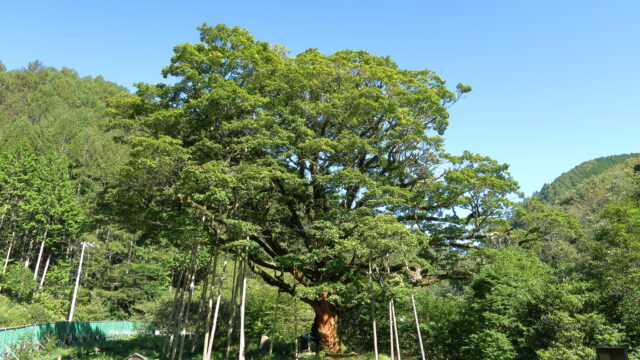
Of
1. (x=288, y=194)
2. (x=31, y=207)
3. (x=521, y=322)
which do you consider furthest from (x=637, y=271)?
(x=31, y=207)

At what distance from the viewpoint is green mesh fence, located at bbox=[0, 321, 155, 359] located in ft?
44.7

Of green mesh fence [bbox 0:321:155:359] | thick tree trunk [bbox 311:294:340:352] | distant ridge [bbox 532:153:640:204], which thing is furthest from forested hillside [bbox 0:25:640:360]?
distant ridge [bbox 532:153:640:204]

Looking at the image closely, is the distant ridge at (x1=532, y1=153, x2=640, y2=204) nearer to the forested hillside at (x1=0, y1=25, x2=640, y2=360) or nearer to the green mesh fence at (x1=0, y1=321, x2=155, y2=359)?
the forested hillside at (x1=0, y1=25, x2=640, y2=360)

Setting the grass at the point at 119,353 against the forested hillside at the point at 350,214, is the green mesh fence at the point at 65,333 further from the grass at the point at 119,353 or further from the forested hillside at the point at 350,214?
the forested hillside at the point at 350,214

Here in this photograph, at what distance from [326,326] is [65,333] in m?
12.9

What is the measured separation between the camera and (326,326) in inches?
704

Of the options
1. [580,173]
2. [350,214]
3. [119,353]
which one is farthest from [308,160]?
[580,173]

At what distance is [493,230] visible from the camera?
18.0 metres

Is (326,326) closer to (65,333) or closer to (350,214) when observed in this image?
(350,214)

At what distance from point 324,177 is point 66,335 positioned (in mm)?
15449

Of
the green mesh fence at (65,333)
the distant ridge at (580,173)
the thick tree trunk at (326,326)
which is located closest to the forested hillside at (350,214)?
the thick tree trunk at (326,326)

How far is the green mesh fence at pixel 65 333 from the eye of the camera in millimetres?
13630

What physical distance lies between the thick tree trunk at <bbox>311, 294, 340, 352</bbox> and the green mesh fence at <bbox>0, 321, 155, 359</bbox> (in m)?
11.2

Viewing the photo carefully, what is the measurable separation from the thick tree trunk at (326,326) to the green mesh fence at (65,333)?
36.8 feet
